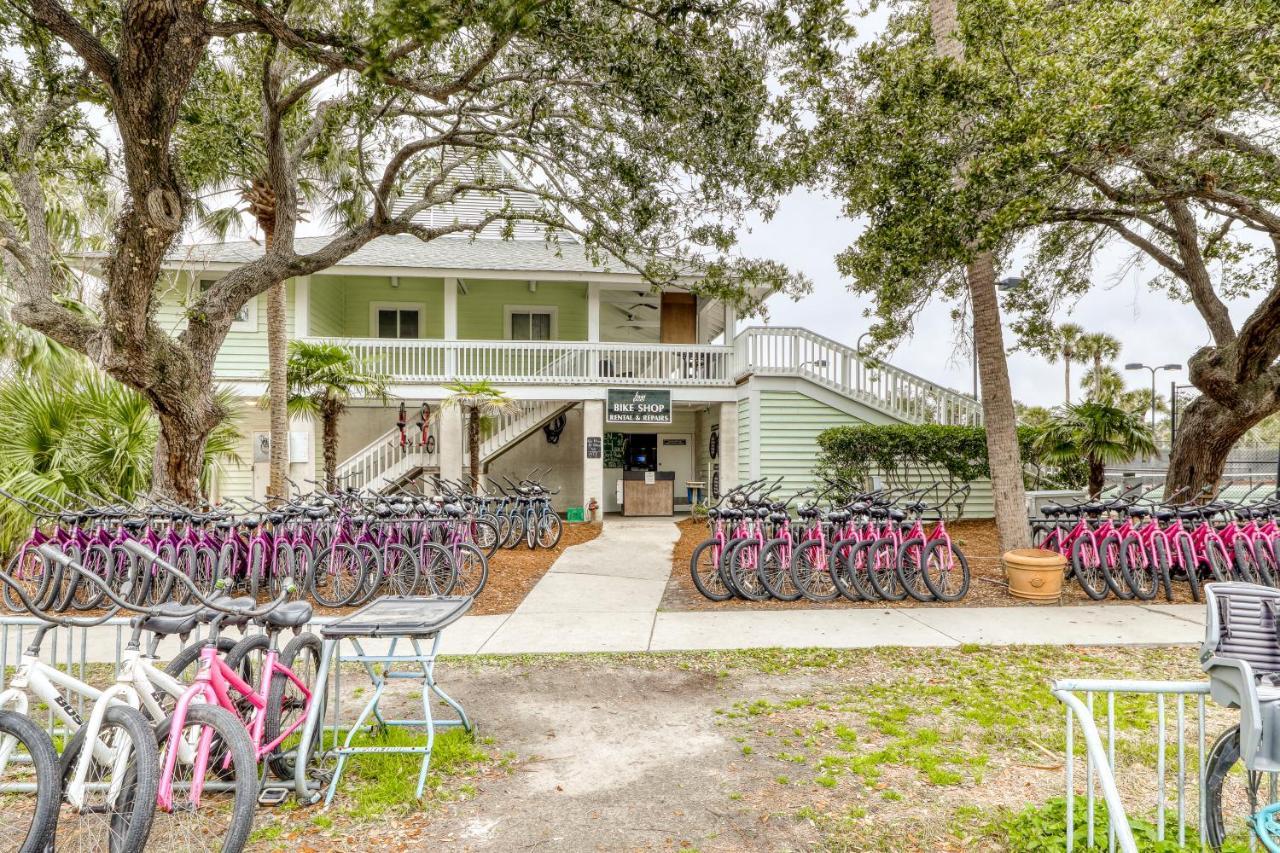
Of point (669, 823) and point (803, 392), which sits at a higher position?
point (803, 392)

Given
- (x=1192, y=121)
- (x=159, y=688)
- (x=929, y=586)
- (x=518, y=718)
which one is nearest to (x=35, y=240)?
(x=159, y=688)

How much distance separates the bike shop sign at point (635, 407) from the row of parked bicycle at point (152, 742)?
10.8 metres

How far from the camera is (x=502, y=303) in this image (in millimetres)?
16156

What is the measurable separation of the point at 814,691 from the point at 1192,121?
216 inches

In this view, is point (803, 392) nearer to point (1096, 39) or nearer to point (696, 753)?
point (1096, 39)

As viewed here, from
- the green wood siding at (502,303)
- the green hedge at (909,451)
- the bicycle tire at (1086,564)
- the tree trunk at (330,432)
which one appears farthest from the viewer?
the green wood siding at (502,303)

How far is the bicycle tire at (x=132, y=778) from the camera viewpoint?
7.18 ft

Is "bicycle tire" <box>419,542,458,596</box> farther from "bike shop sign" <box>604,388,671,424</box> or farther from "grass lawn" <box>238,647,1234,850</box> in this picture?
"bike shop sign" <box>604,388,671,424</box>

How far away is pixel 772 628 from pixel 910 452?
7721mm

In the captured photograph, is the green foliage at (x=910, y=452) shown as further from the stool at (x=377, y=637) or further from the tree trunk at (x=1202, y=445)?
the stool at (x=377, y=637)

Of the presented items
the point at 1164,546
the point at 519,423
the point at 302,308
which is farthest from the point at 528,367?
the point at 1164,546

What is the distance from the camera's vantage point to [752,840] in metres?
2.73

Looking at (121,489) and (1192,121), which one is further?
(121,489)

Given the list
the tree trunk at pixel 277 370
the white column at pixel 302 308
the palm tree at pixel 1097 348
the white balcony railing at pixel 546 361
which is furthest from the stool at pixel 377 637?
the palm tree at pixel 1097 348
